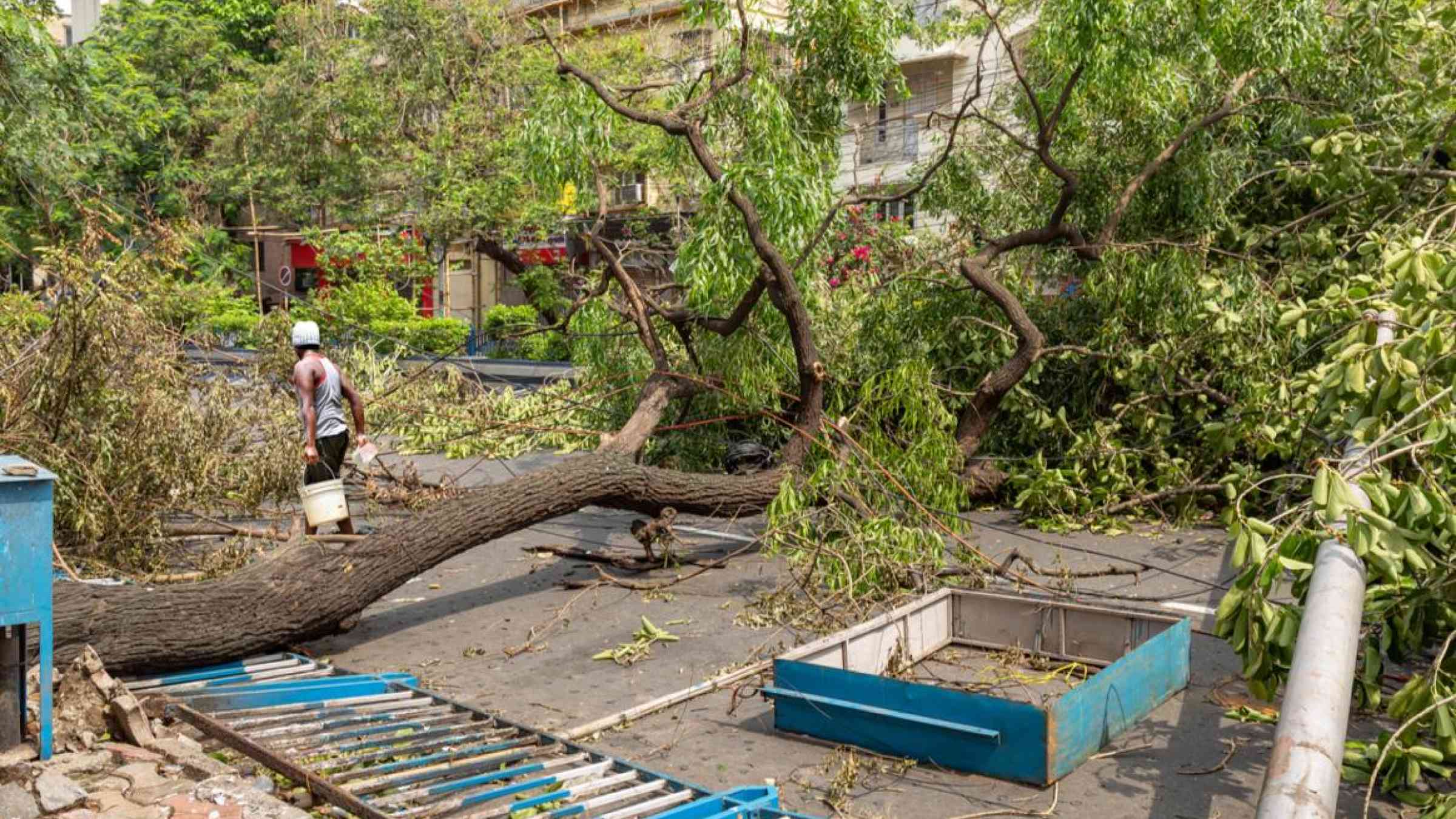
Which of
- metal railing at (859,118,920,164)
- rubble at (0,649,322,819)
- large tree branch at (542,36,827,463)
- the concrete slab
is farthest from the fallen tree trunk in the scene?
metal railing at (859,118,920,164)

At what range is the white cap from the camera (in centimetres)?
866

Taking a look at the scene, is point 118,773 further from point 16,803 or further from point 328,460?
point 328,460

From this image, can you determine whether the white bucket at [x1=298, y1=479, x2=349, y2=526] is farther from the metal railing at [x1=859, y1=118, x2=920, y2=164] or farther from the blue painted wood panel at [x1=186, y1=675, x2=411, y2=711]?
the metal railing at [x1=859, y1=118, x2=920, y2=164]

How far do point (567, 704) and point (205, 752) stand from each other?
5.54 ft

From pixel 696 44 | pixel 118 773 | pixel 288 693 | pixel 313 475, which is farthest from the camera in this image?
pixel 696 44

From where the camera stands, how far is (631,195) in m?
32.6

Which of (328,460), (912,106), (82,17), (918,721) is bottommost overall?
(918,721)

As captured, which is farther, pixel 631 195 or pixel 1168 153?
pixel 631 195

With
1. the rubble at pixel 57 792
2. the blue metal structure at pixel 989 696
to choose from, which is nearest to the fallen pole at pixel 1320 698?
the blue metal structure at pixel 989 696

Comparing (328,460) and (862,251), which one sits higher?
(862,251)

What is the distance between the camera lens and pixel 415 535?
7.12m

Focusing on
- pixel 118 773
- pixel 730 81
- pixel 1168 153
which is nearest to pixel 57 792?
pixel 118 773

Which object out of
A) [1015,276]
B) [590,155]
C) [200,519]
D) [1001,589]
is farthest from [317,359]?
[1015,276]

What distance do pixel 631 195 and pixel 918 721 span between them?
28.5 metres
